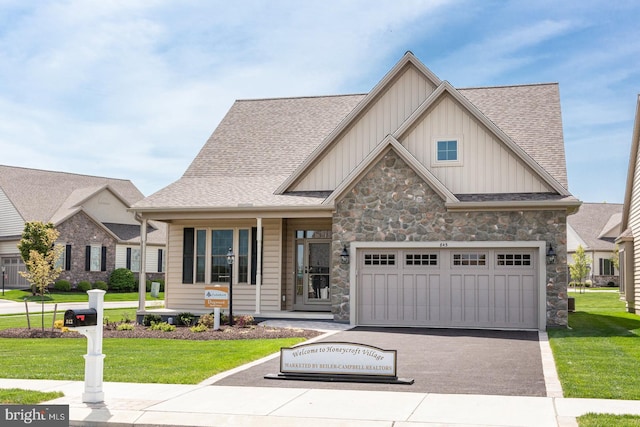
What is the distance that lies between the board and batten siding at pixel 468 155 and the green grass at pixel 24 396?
13313mm

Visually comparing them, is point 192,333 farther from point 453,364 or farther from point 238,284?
point 453,364

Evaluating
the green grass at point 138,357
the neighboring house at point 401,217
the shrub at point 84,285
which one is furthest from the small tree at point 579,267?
the green grass at point 138,357

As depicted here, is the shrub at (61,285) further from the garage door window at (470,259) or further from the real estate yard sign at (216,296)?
the garage door window at (470,259)

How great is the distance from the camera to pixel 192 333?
60.8ft

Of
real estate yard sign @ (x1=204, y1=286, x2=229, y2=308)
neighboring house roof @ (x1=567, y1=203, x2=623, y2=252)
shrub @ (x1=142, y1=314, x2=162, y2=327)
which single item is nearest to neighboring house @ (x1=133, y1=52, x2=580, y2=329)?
real estate yard sign @ (x1=204, y1=286, x2=229, y2=308)

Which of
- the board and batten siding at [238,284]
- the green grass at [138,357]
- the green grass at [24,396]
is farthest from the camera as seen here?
the board and batten siding at [238,284]

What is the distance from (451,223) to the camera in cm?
1973

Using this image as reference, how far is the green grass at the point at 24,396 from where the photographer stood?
9133 mm

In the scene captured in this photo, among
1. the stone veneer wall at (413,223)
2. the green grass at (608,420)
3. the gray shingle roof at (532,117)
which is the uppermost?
the gray shingle roof at (532,117)

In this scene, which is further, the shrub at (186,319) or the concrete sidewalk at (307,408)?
the shrub at (186,319)

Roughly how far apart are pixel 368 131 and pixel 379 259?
4.22m

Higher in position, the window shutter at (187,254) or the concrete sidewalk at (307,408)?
the window shutter at (187,254)

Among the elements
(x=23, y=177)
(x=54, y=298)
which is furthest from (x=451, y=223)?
(x=23, y=177)

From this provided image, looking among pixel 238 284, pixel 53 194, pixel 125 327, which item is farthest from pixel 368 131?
pixel 53 194
